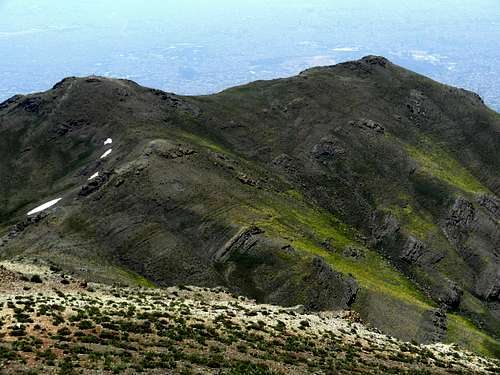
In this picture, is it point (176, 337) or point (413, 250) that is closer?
point (176, 337)

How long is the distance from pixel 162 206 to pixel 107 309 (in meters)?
51.1

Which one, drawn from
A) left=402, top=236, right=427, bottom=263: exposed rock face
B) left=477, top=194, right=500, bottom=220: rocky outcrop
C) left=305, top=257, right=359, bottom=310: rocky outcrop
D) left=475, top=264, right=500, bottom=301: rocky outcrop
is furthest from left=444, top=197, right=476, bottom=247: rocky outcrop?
left=305, top=257, right=359, bottom=310: rocky outcrop

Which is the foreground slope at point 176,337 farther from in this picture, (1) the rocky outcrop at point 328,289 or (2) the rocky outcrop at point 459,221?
(2) the rocky outcrop at point 459,221

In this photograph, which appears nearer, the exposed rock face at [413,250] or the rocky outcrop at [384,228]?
the exposed rock face at [413,250]

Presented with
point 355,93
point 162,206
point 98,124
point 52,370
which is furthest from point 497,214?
point 52,370

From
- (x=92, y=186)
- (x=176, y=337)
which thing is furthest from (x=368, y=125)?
(x=176, y=337)

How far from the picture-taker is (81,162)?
12225cm

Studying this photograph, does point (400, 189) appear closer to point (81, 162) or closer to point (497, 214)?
point (497, 214)

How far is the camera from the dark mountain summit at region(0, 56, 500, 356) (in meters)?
88.4

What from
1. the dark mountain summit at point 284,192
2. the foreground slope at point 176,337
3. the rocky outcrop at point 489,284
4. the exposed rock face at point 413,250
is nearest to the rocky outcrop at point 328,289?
the dark mountain summit at point 284,192

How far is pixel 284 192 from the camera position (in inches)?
4732

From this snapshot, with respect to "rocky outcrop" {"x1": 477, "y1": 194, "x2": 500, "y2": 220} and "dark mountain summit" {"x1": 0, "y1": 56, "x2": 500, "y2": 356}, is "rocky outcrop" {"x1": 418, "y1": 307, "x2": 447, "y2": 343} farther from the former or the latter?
"rocky outcrop" {"x1": 477, "y1": 194, "x2": 500, "y2": 220}

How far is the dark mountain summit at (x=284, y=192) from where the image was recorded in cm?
8844

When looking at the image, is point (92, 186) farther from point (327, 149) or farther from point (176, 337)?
point (176, 337)
